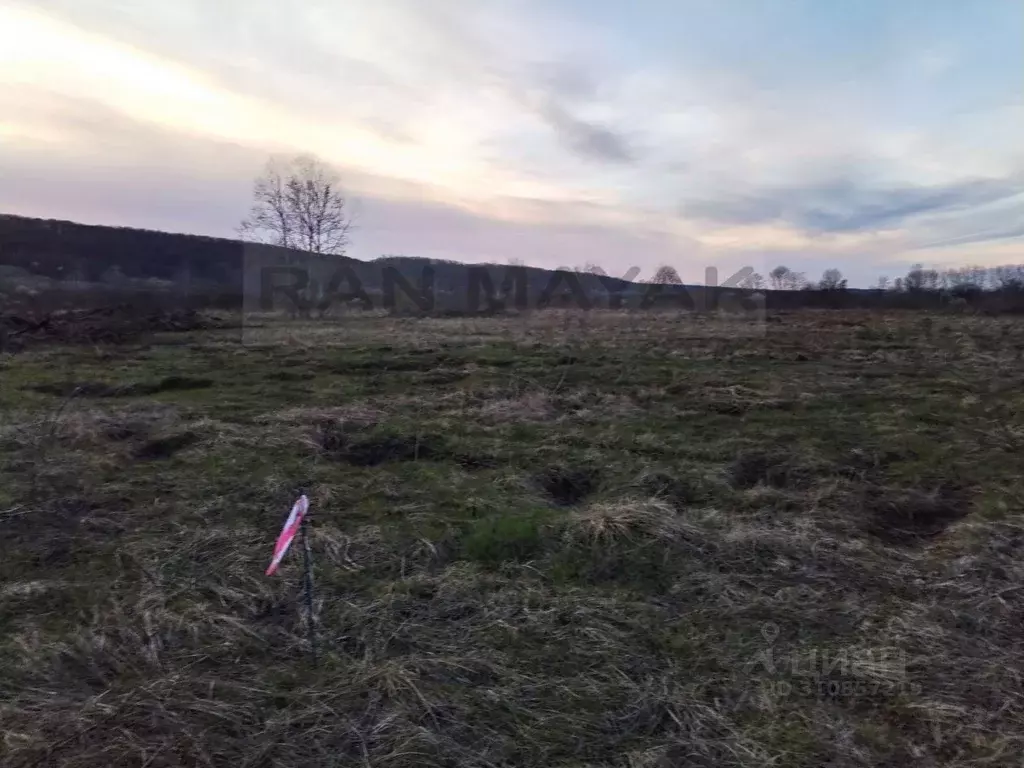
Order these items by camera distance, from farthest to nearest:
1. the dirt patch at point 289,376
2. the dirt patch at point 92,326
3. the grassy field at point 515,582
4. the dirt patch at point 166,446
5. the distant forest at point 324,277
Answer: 1. the distant forest at point 324,277
2. the dirt patch at point 92,326
3. the dirt patch at point 289,376
4. the dirt patch at point 166,446
5. the grassy field at point 515,582

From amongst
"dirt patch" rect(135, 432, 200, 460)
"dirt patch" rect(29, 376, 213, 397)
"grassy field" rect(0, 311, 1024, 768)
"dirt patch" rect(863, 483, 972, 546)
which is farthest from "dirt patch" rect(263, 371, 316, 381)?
"dirt patch" rect(863, 483, 972, 546)

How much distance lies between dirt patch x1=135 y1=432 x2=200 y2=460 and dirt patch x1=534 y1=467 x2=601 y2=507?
3.20m

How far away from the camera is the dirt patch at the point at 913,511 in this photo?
4.38 metres

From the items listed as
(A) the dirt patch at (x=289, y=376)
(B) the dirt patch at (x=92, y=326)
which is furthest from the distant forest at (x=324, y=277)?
(A) the dirt patch at (x=289, y=376)

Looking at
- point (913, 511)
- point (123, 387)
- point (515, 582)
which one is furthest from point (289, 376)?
point (913, 511)

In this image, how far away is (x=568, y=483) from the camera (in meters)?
5.29

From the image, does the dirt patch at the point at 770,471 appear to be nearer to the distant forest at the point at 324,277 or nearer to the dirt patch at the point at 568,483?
the dirt patch at the point at 568,483

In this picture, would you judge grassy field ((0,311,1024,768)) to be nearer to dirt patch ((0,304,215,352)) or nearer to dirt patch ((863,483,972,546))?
dirt patch ((863,483,972,546))

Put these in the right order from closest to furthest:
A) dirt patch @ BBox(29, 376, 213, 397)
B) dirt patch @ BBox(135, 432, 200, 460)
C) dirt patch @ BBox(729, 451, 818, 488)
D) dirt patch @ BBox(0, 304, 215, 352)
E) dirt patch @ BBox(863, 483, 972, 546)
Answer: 1. dirt patch @ BBox(863, 483, 972, 546)
2. dirt patch @ BBox(729, 451, 818, 488)
3. dirt patch @ BBox(135, 432, 200, 460)
4. dirt patch @ BBox(29, 376, 213, 397)
5. dirt patch @ BBox(0, 304, 215, 352)

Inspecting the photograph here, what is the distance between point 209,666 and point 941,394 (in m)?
8.78

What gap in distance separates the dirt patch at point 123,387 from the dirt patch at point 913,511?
25.3 ft

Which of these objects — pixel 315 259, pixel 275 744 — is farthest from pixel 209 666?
pixel 315 259

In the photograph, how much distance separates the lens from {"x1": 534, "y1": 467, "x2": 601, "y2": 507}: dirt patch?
5086 mm

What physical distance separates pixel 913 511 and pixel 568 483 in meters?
2.51
